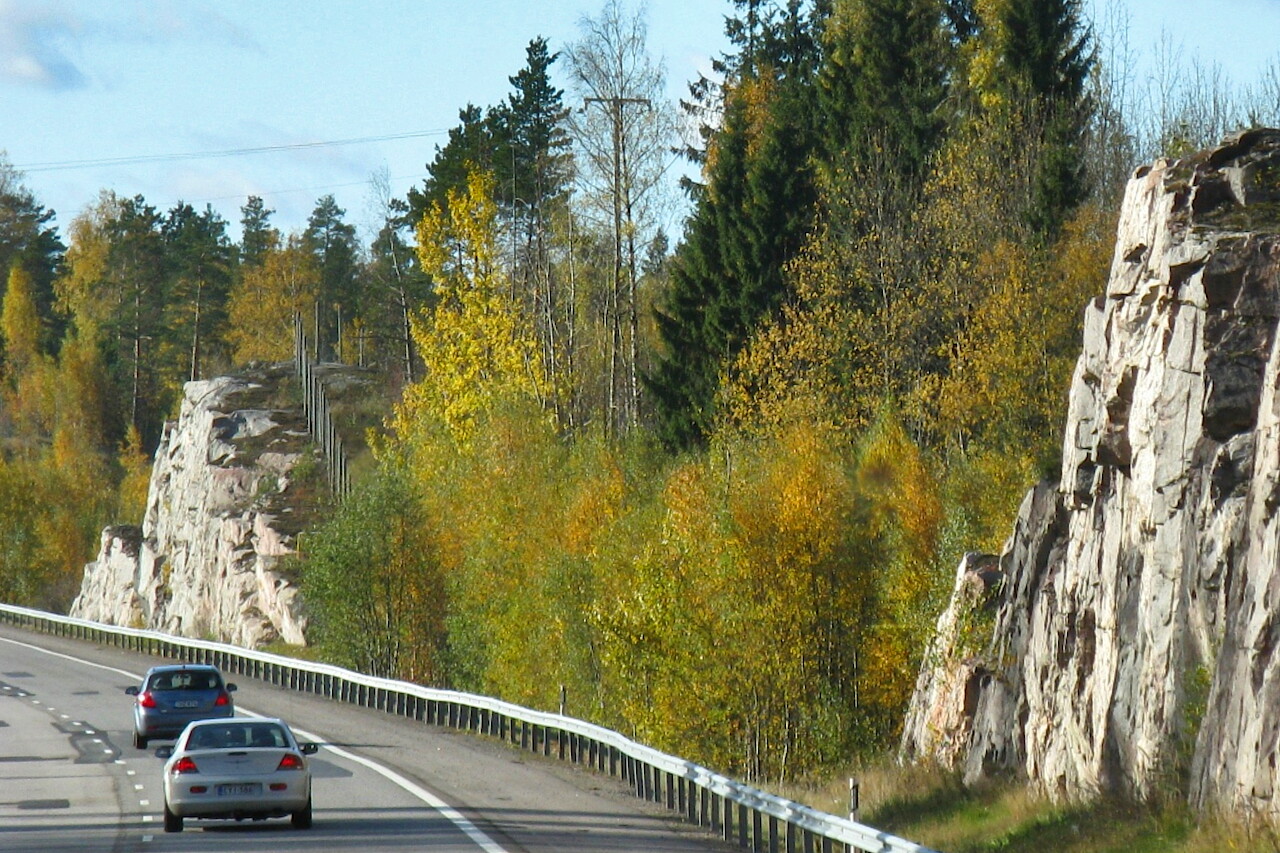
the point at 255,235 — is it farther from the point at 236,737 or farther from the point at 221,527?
the point at 236,737

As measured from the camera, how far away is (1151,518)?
20266mm

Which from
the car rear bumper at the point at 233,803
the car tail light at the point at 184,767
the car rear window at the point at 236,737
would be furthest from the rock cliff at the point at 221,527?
the car rear bumper at the point at 233,803

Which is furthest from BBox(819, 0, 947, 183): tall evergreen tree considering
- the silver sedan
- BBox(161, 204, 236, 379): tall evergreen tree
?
BBox(161, 204, 236, 379): tall evergreen tree

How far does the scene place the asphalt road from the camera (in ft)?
58.1

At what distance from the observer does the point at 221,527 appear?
66.9 m

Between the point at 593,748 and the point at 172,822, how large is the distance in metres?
8.61

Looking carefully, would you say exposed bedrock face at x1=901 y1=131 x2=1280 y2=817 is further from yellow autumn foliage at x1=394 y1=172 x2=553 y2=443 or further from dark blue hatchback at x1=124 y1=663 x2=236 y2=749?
yellow autumn foliage at x1=394 y1=172 x2=553 y2=443

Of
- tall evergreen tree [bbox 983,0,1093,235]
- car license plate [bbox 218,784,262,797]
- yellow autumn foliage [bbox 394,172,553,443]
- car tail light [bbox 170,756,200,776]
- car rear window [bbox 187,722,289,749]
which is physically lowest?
car license plate [bbox 218,784,262,797]

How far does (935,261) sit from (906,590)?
38.2ft

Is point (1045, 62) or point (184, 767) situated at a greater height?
point (1045, 62)

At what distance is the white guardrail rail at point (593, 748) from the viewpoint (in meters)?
16.5

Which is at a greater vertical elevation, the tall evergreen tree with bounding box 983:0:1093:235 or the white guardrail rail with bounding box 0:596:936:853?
the tall evergreen tree with bounding box 983:0:1093:235

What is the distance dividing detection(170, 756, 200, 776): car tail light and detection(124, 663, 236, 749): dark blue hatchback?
9944mm

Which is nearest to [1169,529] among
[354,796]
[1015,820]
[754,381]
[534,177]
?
[1015,820]
